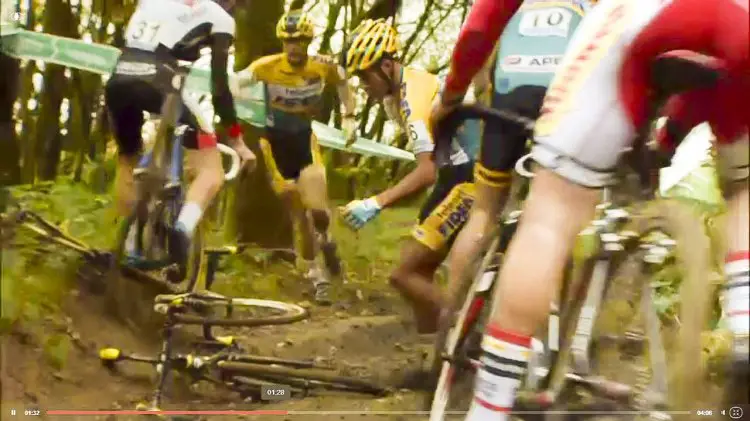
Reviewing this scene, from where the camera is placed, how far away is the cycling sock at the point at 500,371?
3.39 ft

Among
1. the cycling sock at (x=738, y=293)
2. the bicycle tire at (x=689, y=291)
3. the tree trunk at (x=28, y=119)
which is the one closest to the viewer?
the cycling sock at (x=738, y=293)

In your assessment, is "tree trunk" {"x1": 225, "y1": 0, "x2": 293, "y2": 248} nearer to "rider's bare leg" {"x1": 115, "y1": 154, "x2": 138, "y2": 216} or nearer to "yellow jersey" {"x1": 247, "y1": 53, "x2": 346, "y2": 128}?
"yellow jersey" {"x1": 247, "y1": 53, "x2": 346, "y2": 128}

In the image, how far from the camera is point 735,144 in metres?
0.97

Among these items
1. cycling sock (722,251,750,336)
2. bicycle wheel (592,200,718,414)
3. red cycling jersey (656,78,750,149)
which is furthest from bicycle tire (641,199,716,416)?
cycling sock (722,251,750,336)

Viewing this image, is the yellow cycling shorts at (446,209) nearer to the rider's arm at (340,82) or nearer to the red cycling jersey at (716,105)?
the rider's arm at (340,82)

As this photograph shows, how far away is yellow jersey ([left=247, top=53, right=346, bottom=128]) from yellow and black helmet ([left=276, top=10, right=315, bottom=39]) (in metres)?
0.04

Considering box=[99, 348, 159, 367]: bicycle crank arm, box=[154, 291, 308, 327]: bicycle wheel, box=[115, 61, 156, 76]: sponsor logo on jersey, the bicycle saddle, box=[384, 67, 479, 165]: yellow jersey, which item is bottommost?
box=[99, 348, 159, 367]: bicycle crank arm

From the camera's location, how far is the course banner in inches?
50.6

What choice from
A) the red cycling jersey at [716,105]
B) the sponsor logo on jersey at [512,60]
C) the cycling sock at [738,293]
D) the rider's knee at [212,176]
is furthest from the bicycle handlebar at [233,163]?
the cycling sock at [738,293]

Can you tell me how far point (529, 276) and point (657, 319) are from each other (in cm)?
33

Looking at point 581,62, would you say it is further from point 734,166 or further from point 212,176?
point 212,176

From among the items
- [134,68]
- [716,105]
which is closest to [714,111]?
[716,105]

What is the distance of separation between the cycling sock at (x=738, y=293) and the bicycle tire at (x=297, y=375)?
0.63 metres

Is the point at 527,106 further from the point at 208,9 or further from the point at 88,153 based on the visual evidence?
the point at 88,153
